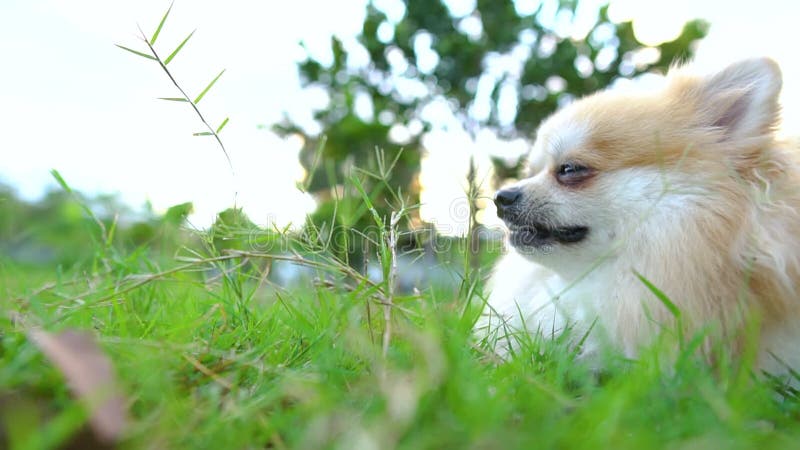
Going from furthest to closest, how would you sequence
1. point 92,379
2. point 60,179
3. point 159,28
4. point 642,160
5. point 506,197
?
point 506,197, point 642,160, point 60,179, point 159,28, point 92,379

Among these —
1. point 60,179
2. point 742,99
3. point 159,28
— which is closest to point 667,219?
point 742,99

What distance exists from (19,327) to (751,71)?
7.40 ft

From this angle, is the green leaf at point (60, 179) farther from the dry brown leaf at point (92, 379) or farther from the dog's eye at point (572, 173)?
the dog's eye at point (572, 173)

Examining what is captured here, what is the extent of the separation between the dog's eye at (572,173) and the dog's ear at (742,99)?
0.42 m

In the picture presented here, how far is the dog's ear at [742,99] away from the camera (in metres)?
1.73

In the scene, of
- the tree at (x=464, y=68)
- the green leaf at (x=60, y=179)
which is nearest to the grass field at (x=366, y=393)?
the green leaf at (x=60, y=179)

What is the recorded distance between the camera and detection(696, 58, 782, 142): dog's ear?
5.67 feet

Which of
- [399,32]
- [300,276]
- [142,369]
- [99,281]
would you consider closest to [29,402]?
[142,369]

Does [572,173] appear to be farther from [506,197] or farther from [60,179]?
[60,179]

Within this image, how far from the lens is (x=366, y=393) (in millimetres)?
1021

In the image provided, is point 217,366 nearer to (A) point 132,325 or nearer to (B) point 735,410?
(A) point 132,325

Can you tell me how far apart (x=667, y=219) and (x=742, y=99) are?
531mm

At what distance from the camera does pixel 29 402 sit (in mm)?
881

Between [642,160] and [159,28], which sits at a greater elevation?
[159,28]
